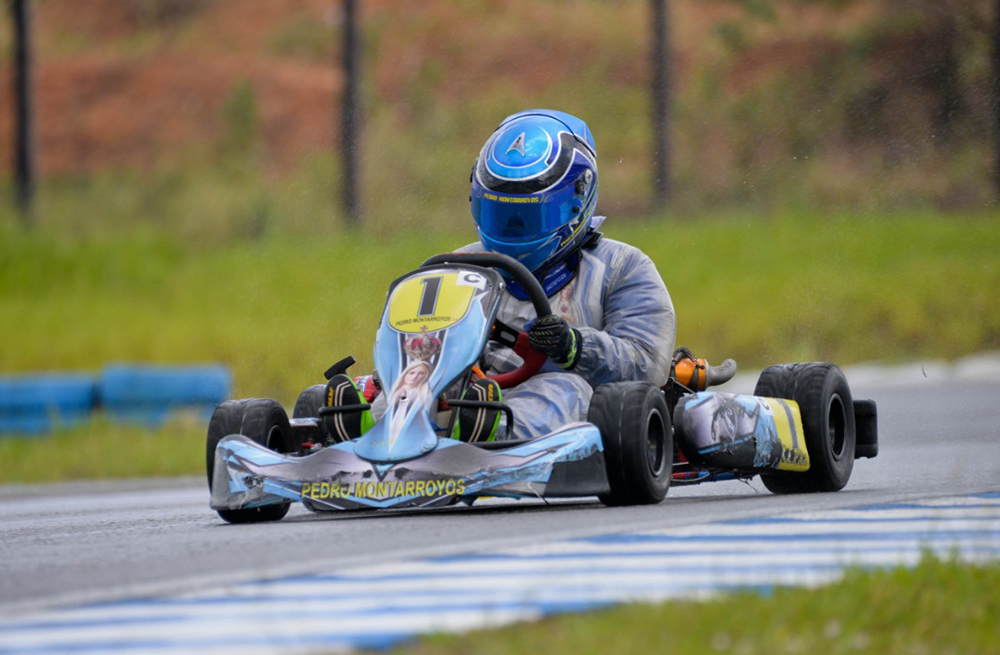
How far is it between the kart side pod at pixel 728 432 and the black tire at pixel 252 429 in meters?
1.52

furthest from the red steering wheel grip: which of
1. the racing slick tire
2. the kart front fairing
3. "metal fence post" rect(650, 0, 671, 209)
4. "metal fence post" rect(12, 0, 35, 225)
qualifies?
"metal fence post" rect(12, 0, 35, 225)

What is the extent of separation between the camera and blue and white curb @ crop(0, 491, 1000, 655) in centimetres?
356

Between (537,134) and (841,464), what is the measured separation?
6.22 feet

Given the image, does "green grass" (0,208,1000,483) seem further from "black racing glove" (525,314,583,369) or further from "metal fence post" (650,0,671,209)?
"black racing glove" (525,314,583,369)

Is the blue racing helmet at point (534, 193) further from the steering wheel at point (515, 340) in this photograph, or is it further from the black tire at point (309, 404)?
the black tire at point (309, 404)

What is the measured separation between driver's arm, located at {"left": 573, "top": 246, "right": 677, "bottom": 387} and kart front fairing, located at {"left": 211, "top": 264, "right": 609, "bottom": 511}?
1.48 feet

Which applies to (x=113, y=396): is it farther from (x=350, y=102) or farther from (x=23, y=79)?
(x=23, y=79)

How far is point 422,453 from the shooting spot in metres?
6.00

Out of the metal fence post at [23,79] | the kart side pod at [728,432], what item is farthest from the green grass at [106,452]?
the metal fence post at [23,79]

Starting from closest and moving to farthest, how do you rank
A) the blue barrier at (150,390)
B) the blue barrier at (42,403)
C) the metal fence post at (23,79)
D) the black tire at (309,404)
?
the black tire at (309,404), the blue barrier at (42,403), the blue barrier at (150,390), the metal fence post at (23,79)

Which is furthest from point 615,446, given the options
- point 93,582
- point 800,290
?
point 800,290

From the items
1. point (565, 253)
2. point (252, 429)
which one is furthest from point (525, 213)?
point (252, 429)

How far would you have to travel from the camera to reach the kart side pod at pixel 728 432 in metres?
6.95

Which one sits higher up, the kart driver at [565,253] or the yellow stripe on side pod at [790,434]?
the kart driver at [565,253]
